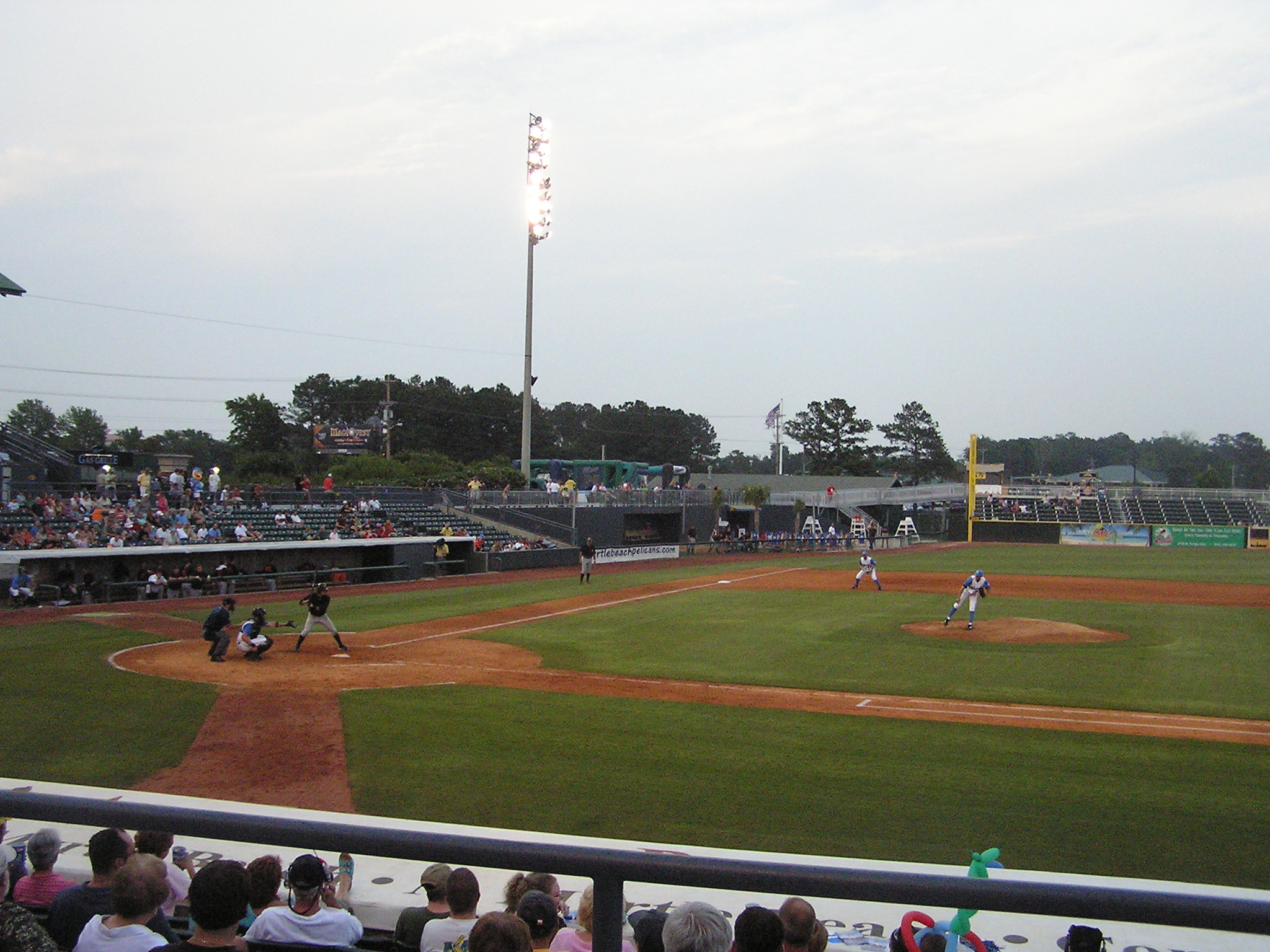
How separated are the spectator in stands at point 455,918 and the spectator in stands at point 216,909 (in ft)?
2.47

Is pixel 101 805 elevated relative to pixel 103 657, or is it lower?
elevated

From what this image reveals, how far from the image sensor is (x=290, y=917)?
464 cm

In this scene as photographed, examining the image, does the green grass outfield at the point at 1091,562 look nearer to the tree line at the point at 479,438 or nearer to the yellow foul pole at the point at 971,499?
the yellow foul pole at the point at 971,499

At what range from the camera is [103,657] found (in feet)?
61.9

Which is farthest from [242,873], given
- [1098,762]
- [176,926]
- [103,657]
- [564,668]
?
[103,657]

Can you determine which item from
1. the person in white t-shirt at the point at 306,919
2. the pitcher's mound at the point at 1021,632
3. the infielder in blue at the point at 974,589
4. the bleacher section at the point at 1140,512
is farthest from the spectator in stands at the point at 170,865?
the bleacher section at the point at 1140,512

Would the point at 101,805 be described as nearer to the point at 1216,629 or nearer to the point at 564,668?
A: the point at 564,668

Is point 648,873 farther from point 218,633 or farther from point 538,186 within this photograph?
point 538,186

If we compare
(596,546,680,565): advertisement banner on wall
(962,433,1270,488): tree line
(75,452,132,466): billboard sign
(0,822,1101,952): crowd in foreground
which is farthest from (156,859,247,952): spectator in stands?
(962,433,1270,488): tree line

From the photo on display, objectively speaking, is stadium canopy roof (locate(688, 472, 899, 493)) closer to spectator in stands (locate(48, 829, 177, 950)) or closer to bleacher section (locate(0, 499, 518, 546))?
bleacher section (locate(0, 499, 518, 546))

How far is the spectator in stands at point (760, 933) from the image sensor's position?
2.68 meters

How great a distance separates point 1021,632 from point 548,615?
473 inches

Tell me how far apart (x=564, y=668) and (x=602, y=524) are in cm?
3099

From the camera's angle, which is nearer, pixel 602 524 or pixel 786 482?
pixel 602 524
